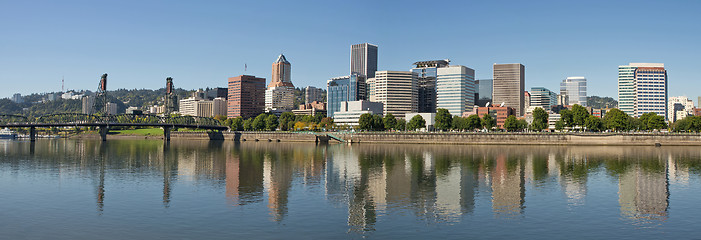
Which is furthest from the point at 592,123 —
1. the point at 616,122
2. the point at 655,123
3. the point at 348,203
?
the point at 348,203

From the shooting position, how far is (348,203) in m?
47.7

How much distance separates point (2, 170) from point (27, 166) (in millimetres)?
7223

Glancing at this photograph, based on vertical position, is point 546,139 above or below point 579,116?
below

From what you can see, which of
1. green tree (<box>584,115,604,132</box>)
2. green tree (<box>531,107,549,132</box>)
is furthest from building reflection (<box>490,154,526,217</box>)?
green tree (<box>531,107,549,132</box>)

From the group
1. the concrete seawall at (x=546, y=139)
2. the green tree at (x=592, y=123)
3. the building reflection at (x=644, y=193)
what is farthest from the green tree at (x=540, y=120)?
the building reflection at (x=644, y=193)

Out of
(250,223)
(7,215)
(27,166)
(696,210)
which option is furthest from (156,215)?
(27,166)

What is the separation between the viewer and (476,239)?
1328 inches

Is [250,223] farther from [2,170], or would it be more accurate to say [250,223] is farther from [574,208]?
[2,170]

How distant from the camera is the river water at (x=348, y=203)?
36156 mm

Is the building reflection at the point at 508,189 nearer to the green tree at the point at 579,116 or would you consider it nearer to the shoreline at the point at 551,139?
the shoreline at the point at 551,139

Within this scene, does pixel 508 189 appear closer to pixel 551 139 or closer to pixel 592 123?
pixel 551 139

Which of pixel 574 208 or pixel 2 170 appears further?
pixel 2 170

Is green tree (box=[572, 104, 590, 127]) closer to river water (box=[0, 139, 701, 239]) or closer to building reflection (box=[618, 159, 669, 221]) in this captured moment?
building reflection (box=[618, 159, 669, 221])

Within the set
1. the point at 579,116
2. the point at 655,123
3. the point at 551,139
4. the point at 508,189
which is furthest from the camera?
the point at 579,116
